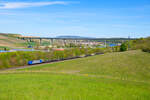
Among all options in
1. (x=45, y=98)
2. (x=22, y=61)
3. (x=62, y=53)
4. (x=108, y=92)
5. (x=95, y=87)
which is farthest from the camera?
(x=62, y=53)

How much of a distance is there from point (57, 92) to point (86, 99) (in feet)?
8.28

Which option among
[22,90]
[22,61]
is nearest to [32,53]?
[22,61]

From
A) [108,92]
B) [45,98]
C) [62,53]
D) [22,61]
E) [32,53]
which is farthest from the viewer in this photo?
[62,53]

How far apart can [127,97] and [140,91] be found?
2.24 metres

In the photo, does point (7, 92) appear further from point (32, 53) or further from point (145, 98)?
point (32, 53)

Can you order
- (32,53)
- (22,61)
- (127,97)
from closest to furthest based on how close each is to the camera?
(127,97)
(22,61)
(32,53)

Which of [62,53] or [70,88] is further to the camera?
[62,53]

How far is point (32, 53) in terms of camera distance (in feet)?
210

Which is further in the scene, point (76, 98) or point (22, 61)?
point (22, 61)

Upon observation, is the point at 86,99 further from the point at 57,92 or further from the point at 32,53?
the point at 32,53

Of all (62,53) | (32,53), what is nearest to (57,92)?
(32,53)

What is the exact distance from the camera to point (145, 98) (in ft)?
43.8

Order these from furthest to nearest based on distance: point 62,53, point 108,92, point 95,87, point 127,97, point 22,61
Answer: point 62,53 < point 22,61 < point 95,87 < point 108,92 < point 127,97

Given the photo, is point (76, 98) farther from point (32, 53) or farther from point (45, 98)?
point (32, 53)
